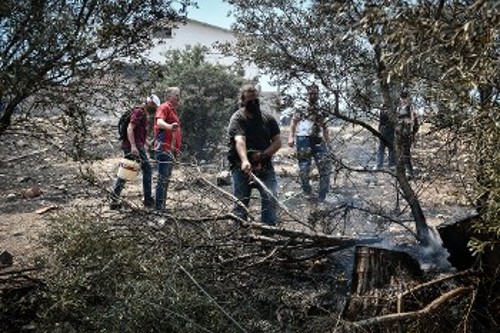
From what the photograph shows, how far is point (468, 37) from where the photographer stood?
4.66 feet

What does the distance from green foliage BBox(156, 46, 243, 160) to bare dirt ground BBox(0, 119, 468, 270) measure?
7.19 feet

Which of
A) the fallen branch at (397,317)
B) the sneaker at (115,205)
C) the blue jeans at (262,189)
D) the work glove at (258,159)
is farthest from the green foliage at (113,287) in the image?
the work glove at (258,159)

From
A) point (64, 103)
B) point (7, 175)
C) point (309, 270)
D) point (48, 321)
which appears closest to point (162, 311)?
point (48, 321)

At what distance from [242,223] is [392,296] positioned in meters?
1.15

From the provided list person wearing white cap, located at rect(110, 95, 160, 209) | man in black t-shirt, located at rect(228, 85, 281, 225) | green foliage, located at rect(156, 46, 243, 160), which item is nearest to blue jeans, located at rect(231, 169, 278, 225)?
man in black t-shirt, located at rect(228, 85, 281, 225)

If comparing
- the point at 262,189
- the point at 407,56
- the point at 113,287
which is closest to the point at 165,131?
the point at 262,189

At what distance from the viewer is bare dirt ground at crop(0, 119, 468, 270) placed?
3955mm

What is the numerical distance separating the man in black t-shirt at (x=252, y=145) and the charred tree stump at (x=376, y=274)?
1.38 metres

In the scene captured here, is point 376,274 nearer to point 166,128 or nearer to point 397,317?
point 397,317

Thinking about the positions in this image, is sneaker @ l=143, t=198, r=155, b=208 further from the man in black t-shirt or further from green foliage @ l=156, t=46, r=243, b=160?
green foliage @ l=156, t=46, r=243, b=160

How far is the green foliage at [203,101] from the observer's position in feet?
39.7

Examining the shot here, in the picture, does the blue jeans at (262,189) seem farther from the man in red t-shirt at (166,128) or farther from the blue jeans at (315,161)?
the man in red t-shirt at (166,128)

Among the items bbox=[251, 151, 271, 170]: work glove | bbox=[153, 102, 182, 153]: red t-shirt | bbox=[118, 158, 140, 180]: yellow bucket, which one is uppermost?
bbox=[153, 102, 182, 153]: red t-shirt

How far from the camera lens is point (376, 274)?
2.99 metres
